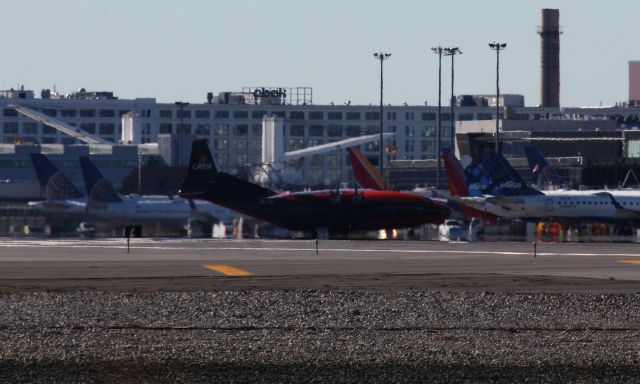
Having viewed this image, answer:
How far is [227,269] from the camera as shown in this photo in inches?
2201

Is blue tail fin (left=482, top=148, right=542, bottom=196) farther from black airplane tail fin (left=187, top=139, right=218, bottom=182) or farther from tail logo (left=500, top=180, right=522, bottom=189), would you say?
black airplane tail fin (left=187, top=139, right=218, bottom=182)

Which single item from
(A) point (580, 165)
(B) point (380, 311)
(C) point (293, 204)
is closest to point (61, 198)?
(C) point (293, 204)

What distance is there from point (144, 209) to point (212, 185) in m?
11.4

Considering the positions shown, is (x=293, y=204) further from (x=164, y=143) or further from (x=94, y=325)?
(x=164, y=143)

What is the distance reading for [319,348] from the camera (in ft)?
110

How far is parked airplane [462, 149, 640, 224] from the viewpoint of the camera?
9450 cm

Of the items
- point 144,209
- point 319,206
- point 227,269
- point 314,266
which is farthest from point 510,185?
point 227,269

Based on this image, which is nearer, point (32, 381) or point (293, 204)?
point (32, 381)

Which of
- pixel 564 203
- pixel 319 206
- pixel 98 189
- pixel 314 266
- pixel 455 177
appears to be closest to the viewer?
pixel 314 266

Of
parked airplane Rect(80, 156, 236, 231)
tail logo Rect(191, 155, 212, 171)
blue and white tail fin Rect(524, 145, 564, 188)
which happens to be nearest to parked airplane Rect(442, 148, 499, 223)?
blue and white tail fin Rect(524, 145, 564, 188)

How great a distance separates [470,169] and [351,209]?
809 inches

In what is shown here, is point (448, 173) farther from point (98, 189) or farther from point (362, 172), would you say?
point (98, 189)

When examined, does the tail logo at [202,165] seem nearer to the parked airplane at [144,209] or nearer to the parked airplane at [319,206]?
the parked airplane at [319,206]

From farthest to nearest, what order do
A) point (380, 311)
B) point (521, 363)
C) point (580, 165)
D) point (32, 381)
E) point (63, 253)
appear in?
1. point (580, 165)
2. point (63, 253)
3. point (380, 311)
4. point (521, 363)
5. point (32, 381)
